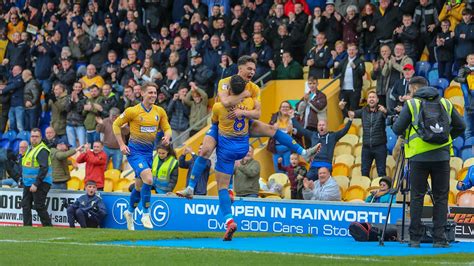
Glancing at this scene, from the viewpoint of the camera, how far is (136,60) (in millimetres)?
28422

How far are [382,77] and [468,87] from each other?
2.05 metres

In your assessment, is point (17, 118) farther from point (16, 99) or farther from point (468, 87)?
point (468, 87)

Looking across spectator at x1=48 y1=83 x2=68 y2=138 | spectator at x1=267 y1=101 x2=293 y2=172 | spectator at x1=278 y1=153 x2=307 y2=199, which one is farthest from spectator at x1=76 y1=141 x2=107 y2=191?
spectator at x1=48 y1=83 x2=68 y2=138

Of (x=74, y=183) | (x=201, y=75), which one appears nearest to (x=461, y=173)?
(x=201, y=75)

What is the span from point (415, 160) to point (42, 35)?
1971 cm

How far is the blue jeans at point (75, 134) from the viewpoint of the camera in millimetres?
27547

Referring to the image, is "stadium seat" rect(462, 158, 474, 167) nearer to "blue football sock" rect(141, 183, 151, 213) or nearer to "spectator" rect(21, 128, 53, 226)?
"blue football sock" rect(141, 183, 151, 213)

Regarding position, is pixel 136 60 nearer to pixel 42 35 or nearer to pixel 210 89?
pixel 210 89

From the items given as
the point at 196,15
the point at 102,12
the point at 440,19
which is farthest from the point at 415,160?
the point at 102,12

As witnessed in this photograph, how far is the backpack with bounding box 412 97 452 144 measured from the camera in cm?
1398

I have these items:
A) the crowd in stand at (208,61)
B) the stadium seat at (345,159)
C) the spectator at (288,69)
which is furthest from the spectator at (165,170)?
the spectator at (288,69)

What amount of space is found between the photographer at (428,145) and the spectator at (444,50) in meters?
Result: 8.53

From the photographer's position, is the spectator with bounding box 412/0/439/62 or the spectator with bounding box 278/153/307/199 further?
the spectator with bounding box 412/0/439/62

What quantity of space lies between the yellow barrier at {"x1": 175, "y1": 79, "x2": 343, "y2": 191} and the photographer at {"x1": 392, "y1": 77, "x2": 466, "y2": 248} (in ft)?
32.0
